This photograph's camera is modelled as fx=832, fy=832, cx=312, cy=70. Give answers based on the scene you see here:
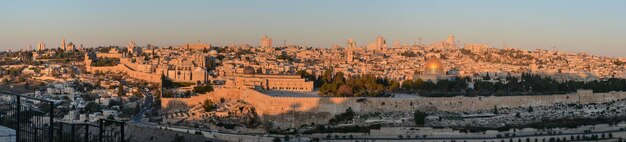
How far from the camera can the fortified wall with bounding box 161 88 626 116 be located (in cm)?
2453

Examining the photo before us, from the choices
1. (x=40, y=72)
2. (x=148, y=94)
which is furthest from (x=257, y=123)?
(x=40, y=72)

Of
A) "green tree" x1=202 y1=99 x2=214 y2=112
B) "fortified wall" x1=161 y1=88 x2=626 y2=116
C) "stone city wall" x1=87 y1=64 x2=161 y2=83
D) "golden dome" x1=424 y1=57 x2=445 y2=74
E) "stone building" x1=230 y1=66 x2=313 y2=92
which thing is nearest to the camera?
"fortified wall" x1=161 y1=88 x2=626 y2=116

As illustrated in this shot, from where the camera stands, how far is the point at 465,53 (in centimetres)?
7038

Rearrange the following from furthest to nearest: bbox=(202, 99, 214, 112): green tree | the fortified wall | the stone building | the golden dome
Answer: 1. the golden dome
2. the stone building
3. bbox=(202, 99, 214, 112): green tree
4. the fortified wall

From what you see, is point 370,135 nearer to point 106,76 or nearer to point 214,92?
point 214,92

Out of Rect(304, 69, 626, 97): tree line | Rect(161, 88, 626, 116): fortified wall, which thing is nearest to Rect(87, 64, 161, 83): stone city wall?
Rect(304, 69, 626, 97): tree line

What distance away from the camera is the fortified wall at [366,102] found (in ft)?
80.5

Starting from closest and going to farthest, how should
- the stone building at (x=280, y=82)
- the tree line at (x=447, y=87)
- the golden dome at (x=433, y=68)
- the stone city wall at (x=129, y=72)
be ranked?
the tree line at (x=447, y=87)
the stone building at (x=280, y=82)
the golden dome at (x=433, y=68)
the stone city wall at (x=129, y=72)

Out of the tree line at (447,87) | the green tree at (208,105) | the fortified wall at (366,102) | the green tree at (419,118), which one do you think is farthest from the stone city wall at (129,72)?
the green tree at (419,118)

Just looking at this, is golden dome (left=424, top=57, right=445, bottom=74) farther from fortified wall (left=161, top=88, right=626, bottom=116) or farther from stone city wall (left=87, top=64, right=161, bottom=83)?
stone city wall (left=87, top=64, right=161, bottom=83)

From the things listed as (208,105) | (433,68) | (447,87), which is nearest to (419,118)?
(208,105)

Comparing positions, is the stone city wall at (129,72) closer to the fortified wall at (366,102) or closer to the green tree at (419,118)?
the fortified wall at (366,102)

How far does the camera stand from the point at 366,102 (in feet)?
82.7

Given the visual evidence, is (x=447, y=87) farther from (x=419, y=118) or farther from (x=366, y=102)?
(x=419, y=118)
